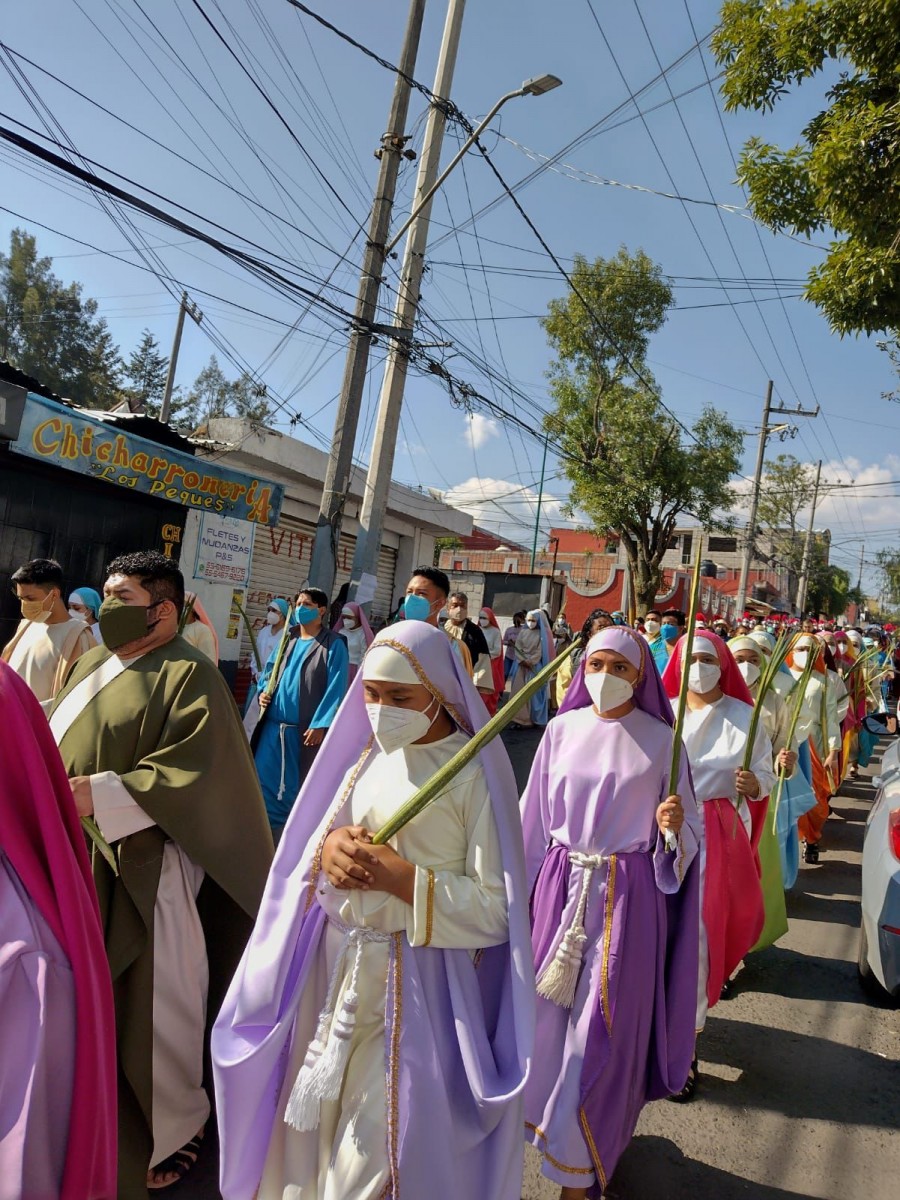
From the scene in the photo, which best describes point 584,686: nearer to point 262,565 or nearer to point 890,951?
point 890,951

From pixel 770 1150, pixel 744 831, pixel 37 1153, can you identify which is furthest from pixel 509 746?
pixel 37 1153

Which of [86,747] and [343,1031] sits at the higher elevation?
[86,747]

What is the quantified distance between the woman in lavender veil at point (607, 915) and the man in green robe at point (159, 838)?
3.23ft

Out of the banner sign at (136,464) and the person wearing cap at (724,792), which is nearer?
the person wearing cap at (724,792)

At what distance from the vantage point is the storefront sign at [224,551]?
11.2m

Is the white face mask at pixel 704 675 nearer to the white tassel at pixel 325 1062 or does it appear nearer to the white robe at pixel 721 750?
the white robe at pixel 721 750

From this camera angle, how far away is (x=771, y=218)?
7.46 meters

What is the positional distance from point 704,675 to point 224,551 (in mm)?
8693

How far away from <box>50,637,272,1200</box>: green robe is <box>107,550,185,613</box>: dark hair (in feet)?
0.63

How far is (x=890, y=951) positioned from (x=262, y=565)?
11.3 m

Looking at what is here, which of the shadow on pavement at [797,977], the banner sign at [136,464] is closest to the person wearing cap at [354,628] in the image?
the banner sign at [136,464]

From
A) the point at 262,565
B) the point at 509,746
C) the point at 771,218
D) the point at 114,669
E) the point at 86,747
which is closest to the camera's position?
the point at 86,747

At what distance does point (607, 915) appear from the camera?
9.13 feet

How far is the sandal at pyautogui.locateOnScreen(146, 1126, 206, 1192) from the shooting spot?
264cm
